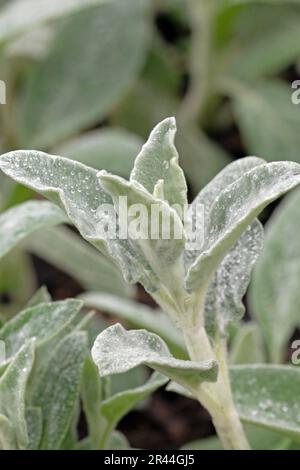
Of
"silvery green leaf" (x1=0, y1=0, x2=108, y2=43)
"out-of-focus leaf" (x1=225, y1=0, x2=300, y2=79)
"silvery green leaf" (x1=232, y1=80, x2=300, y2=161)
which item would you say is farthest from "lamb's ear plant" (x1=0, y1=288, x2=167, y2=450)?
"out-of-focus leaf" (x1=225, y1=0, x2=300, y2=79)

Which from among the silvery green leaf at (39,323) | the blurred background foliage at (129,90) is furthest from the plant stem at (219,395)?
the blurred background foliage at (129,90)

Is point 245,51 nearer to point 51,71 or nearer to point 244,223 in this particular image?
point 51,71

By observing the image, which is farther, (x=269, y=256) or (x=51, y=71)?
(x=51, y=71)

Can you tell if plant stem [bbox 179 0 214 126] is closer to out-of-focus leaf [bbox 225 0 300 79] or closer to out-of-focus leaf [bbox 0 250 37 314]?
out-of-focus leaf [bbox 225 0 300 79]

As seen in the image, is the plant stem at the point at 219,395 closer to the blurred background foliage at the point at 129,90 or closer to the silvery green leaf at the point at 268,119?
the blurred background foliage at the point at 129,90

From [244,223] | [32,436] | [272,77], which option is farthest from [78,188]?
[272,77]

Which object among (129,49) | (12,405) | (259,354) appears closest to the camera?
(12,405)
